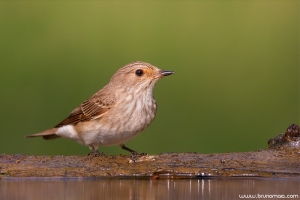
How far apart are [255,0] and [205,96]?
3563mm

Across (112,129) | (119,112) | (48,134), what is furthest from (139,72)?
(48,134)

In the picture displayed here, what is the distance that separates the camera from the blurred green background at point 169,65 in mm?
11766

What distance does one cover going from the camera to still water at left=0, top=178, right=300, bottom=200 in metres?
7.07

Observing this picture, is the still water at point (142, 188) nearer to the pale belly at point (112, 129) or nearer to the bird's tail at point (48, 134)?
the pale belly at point (112, 129)

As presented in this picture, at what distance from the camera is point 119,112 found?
355 inches

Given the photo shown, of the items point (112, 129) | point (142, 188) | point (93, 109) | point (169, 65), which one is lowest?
point (142, 188)

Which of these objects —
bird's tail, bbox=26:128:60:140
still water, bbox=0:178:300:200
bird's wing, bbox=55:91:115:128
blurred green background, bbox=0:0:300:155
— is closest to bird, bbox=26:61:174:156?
bird's wing, bbox=55:91:115:128

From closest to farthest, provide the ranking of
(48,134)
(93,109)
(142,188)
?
(142,188) → (93,109) → (48,134)

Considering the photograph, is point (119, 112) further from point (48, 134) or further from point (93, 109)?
point (48, 134)

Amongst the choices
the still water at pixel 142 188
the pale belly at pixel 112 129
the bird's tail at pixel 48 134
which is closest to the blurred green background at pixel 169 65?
the bird's tail at pixel 48 134

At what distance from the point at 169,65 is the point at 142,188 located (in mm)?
6924

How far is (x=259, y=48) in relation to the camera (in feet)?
48.4

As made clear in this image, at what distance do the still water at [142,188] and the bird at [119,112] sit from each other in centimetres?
129

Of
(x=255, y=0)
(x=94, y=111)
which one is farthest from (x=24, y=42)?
(x=94, y=111)
